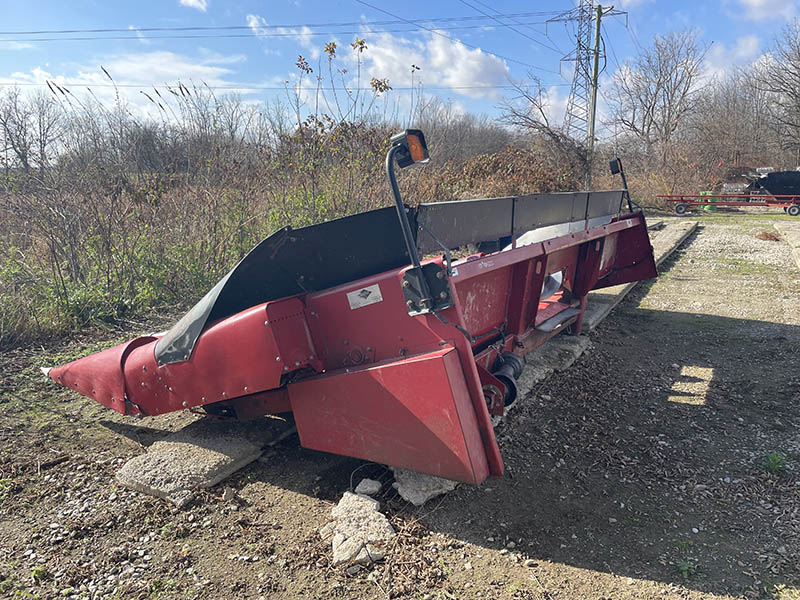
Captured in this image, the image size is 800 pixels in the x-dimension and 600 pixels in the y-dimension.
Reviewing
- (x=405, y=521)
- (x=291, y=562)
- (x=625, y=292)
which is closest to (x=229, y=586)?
(x=291, y=562)

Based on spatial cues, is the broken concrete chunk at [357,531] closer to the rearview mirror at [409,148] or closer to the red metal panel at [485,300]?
the red metal panel at [485,300]

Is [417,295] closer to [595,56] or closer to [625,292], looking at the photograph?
[625,292]

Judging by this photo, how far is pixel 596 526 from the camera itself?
2.41 metres

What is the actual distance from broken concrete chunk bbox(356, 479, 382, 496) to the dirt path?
63 mm

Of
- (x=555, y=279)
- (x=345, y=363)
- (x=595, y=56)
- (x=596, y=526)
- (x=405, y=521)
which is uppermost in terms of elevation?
(x=595, y=56)

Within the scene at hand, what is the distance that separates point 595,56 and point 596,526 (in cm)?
2294

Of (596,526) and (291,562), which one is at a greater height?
(291,562)

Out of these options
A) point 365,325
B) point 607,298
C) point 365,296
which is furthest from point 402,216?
point 607,298

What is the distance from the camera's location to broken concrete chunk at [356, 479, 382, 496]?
2572mm

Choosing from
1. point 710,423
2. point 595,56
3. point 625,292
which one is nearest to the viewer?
point 710,423

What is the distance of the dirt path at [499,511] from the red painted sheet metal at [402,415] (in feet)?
0.99

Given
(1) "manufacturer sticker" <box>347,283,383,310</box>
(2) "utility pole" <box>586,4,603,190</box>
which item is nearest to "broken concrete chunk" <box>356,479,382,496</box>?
(1) "manufacturer sticker" <box>347,283,383,310</box>

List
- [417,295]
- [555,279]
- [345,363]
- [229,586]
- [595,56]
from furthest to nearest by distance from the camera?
1. [595,56]
2. [555,279]
3. [345,363]
4. [417,295]
5. [229,586]

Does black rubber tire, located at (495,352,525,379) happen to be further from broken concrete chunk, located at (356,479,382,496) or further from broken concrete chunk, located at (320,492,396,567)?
broken concrete chunk, located at (320,492,396,567)
